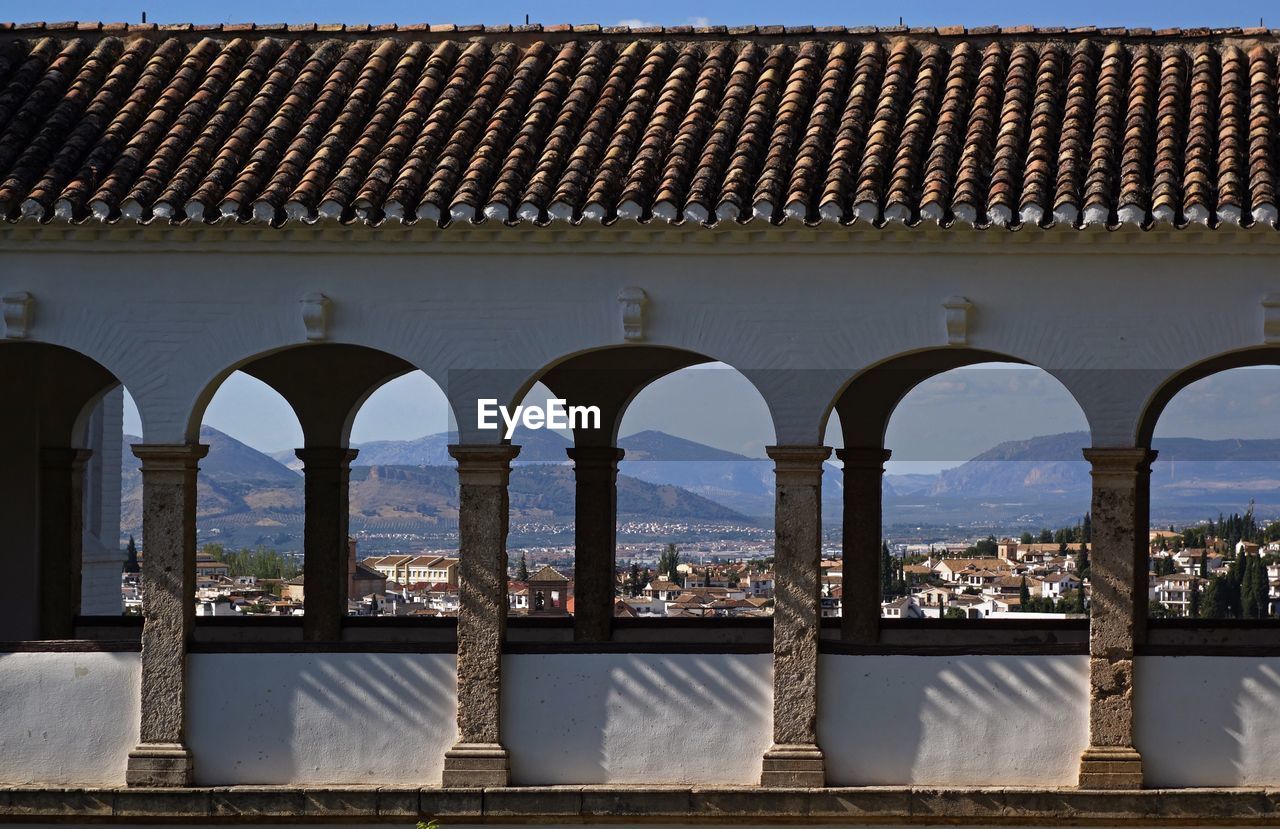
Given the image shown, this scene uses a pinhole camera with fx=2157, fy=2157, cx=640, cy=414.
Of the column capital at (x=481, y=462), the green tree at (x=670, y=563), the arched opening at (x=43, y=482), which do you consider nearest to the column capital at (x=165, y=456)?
the column capital at (x=481, y=462)

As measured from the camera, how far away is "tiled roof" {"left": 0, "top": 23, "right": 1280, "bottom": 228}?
586 inches

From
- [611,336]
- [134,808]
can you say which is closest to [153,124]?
[611,336]

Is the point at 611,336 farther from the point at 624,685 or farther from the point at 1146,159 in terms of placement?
the point at 1146,159

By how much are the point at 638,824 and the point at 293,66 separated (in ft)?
21.7

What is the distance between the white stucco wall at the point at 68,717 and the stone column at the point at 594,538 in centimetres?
428

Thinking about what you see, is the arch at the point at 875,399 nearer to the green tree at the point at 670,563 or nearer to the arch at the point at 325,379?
the arch at the point at 325,379

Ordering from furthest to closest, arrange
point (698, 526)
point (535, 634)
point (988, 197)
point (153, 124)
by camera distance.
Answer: point (698, 526) → point (535, 634) → point (153, 124) → point (988, 197)

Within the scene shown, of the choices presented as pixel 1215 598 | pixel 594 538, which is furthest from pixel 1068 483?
pixel 594 538

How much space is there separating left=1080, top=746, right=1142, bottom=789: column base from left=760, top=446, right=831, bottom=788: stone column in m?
1.81

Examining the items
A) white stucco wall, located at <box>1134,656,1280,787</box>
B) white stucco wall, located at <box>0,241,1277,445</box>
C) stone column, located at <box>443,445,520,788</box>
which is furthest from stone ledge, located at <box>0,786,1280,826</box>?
white stucco wall, located at <box>0,241,1277,445</box>

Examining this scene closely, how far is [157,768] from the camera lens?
1517 cm

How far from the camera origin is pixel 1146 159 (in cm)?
1520

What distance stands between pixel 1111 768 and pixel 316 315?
6315mm

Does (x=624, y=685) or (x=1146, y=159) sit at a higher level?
(x=1146, y=159)
